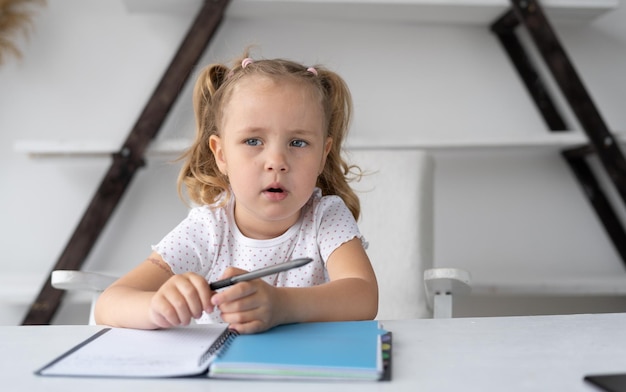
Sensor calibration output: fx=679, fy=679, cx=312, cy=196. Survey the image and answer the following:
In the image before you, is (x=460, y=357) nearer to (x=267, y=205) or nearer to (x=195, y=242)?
(x=267, y=205)

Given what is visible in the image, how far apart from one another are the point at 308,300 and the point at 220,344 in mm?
164

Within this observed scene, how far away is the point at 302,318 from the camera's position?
0.81 metres

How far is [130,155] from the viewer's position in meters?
2.09

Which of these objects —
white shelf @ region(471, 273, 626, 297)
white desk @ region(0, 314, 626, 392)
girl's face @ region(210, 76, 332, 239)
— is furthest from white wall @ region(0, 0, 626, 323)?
white desk @ region(0, 314, 626, 392)

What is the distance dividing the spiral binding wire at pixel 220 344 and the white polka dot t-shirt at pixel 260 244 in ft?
1.39

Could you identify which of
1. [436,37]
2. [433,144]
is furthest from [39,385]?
[436,37]

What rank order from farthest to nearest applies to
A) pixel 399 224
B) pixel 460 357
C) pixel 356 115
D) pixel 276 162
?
pixel 356 115 < pixel 399 224 < pixel 276 162 < pixel 460 357

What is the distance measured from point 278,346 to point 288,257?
53cm

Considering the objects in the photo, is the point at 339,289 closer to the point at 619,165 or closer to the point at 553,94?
the point at 619,165

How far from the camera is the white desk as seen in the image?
56cm

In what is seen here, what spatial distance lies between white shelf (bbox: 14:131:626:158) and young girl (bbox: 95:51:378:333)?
2.48 ft

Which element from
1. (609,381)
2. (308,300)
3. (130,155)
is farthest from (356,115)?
(609,381)

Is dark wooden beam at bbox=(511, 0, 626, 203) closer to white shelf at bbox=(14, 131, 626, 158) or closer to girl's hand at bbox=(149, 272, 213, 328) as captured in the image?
white shelf at bbox=(14, 131, 626, 158)

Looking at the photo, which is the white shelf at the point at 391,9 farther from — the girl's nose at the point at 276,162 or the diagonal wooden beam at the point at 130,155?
the girl's nose at the point at 276,162
